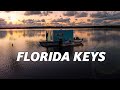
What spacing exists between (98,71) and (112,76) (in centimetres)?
29

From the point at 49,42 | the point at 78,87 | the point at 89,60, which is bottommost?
the point at 78,87

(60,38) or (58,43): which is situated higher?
(60,38)

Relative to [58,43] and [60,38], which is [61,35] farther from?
[58,43]

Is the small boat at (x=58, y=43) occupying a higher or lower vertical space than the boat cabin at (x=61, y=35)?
lower

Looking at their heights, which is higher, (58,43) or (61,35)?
(61,35)

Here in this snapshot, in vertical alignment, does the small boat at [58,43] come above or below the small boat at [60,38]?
below

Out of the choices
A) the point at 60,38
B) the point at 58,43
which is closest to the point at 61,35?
the point at 60,38

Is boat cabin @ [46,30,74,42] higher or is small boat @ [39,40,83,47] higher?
boat cabin @ [46,30,74,42]

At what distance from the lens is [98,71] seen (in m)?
4.87

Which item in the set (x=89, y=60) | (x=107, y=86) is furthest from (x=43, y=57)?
(x=107, y=86)

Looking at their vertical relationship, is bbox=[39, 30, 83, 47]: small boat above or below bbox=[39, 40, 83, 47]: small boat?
above
